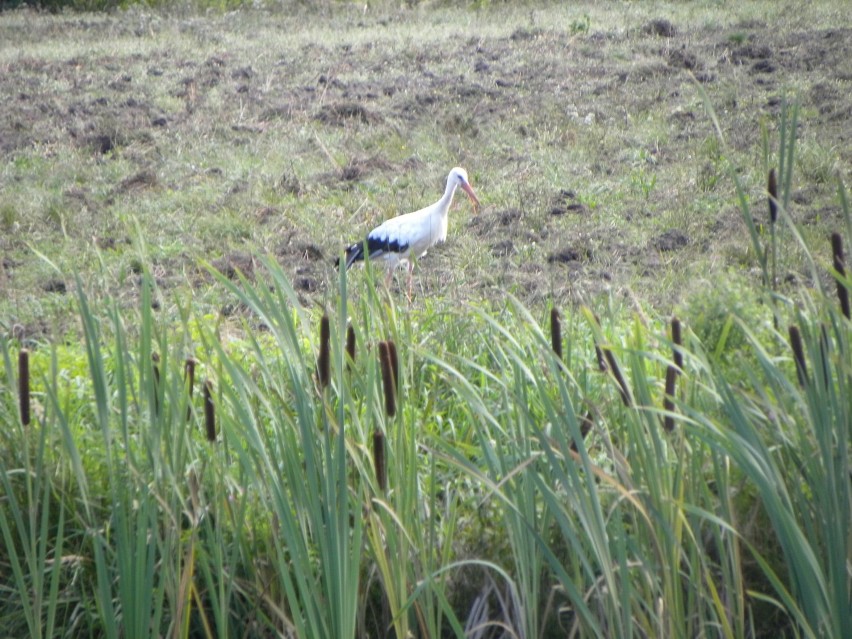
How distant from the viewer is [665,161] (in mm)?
9188

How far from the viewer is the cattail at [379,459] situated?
2256 mm

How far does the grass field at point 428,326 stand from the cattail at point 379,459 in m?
0.03

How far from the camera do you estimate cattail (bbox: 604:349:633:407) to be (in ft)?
7.38

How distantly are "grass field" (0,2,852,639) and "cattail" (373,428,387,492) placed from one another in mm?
31

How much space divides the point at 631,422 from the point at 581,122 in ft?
27.9

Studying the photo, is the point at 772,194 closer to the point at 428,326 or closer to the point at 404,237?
the point at 428,326

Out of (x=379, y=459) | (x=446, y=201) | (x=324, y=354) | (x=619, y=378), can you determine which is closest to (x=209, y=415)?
(x=324, y=354)

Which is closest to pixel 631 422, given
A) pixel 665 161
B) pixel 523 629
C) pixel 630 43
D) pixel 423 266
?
pixel 523 629

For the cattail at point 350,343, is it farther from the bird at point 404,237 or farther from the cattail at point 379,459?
the bird at point 404,237

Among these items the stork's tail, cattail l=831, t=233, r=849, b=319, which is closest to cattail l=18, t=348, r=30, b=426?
cattail l=831, t=233, r=849, b=319

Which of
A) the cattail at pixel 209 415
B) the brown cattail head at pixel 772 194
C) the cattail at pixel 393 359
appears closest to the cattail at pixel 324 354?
the cattail at pixel 393 359

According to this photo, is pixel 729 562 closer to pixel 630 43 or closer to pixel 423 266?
pixel 423 266

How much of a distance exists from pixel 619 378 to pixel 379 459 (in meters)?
0.57

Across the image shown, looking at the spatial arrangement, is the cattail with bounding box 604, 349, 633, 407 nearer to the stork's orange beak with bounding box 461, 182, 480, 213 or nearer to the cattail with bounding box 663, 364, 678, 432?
the cattail with bounding box 663, 364, 678, 432
